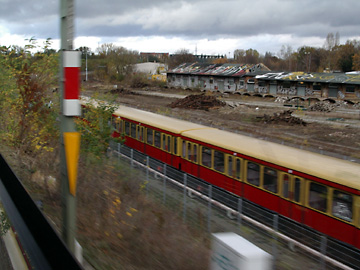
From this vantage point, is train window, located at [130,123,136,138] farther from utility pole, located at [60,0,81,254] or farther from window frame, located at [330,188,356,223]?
utility pole, located at [60,0,81,254]

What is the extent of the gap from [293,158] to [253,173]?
125 centimetres

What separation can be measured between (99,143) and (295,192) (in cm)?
628

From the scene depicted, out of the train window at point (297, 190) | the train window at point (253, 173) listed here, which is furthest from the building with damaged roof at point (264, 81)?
the train window at point (297, 190)

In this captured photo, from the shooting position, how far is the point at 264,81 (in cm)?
4738

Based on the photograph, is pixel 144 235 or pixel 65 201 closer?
pixel 65 201

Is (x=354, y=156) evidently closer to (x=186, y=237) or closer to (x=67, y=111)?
(x=186, y=237)

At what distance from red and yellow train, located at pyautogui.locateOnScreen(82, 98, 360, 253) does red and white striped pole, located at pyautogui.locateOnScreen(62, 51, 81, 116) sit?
6015 millimetres

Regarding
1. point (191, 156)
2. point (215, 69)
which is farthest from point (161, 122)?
point (215, 69)

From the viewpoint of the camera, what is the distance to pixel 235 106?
120 feet

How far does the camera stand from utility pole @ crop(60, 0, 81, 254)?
3.74 m

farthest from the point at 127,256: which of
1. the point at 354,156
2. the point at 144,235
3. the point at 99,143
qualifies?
the point at 354,156

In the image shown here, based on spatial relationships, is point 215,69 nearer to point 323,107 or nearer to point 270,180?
point 323,107

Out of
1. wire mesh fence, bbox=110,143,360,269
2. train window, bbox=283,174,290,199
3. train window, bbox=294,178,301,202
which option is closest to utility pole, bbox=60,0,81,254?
wire mesh fence, bbox=110,143,360,269

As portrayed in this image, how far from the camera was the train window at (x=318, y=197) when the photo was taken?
8.13 meters
